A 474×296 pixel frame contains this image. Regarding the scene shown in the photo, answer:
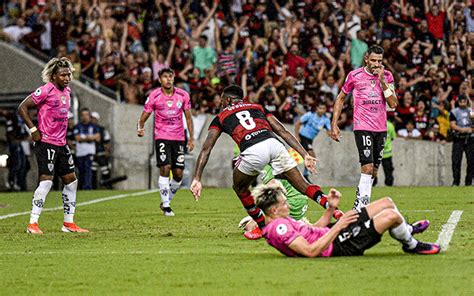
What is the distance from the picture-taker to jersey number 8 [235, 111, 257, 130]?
1366cm

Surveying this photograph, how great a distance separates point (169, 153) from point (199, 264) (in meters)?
8.66

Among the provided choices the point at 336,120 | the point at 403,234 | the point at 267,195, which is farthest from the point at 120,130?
the point at 403,234

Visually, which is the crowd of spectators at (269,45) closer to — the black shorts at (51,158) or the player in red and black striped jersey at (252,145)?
the black shorts at (51,158)

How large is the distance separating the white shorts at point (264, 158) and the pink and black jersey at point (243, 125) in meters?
0.09

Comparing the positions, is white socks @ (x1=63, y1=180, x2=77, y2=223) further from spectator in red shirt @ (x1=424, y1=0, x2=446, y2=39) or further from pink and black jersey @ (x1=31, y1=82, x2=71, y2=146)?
spectator in red shirt @ (x1=424, y1=0, x2=446, y2=39)

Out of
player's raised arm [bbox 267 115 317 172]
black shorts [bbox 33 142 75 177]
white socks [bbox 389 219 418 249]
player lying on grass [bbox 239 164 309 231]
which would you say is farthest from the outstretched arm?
black shorts [bbox 33 142 75 177]

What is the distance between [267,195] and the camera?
11.0 m

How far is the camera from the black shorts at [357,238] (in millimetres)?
10547

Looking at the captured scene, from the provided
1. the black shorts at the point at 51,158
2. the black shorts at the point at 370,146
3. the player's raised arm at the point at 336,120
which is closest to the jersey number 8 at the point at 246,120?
the player's raised arm at the point at 336,120

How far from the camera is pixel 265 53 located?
3028 cm

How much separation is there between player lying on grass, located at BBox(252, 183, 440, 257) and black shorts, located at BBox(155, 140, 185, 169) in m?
8.62

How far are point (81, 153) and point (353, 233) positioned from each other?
1894 cm

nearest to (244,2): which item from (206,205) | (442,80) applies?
(442,80)

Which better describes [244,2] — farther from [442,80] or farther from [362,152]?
[362,152]
